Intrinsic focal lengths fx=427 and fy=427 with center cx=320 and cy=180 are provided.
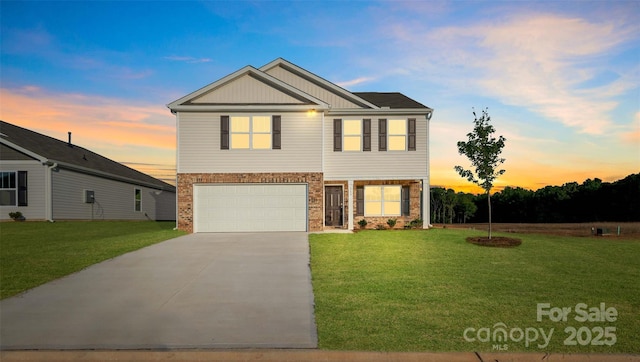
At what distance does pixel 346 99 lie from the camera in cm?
2092

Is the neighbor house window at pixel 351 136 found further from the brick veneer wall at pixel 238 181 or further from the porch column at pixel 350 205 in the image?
the brick veneer wall at pixel 238 181

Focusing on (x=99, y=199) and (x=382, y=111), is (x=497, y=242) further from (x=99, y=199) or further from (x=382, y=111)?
(x=99, y=199)

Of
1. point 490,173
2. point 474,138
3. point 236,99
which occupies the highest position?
point 236,99

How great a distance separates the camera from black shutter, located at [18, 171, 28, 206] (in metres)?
22.8

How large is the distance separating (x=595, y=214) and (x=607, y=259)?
27.2 metres

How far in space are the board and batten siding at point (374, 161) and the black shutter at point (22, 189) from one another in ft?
53.2

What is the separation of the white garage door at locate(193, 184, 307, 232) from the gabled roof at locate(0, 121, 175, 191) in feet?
32.9

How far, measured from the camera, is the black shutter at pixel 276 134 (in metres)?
19.4

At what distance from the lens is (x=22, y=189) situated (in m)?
22.8

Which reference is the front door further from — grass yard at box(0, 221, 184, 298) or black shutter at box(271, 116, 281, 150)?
grass yard at box(0, 221, 184, 298)

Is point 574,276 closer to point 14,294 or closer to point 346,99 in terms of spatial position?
point 14,294

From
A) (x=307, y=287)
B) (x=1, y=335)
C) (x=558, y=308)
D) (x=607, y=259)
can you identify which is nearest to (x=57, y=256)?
(x=1, y=335)

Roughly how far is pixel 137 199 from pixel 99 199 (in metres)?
4.88

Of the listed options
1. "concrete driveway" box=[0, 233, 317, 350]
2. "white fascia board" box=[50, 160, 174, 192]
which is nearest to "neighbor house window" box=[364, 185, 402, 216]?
"concrete driveway" box=[0, 233, 317, 350]
